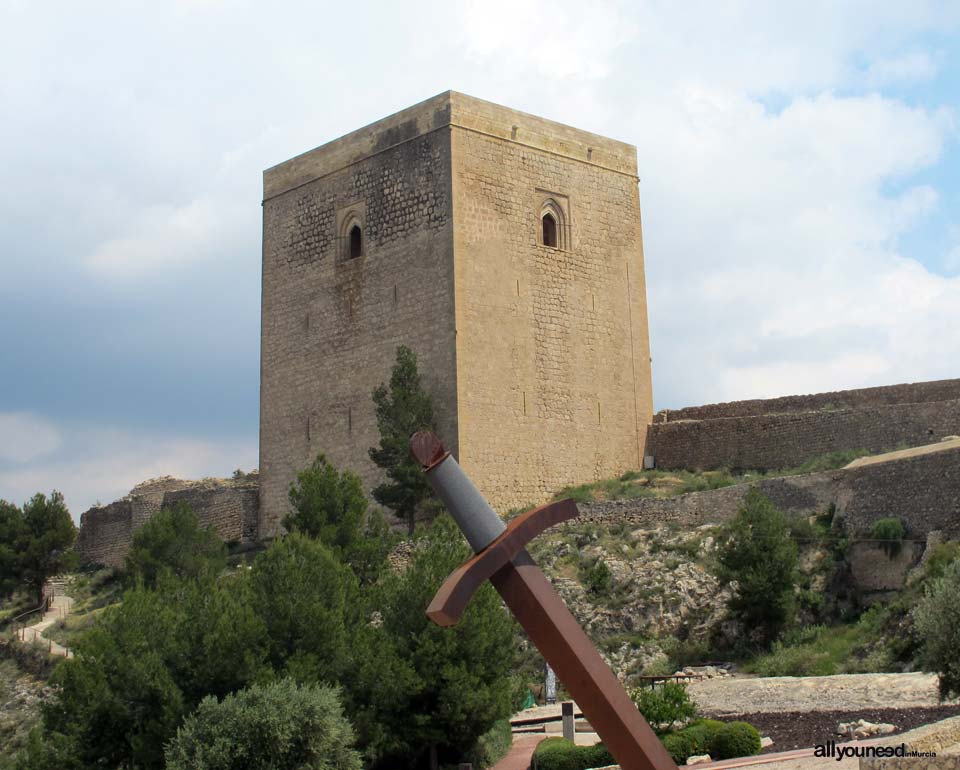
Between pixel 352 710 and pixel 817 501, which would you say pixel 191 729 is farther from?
pixel 817 501

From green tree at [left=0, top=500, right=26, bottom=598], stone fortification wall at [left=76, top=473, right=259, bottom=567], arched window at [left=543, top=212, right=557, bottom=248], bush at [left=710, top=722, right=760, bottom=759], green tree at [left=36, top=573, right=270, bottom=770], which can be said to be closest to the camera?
bush at [left=710, top=722, right=760, bottom=759]

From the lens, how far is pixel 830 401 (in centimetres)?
2659

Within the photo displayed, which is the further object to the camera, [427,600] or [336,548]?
[336,548]

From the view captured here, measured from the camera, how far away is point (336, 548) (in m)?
21.6

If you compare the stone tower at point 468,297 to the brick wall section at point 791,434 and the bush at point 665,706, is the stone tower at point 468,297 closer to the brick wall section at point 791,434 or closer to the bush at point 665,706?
the brick wall section at point 791,434

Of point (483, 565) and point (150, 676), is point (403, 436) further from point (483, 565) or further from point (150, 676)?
point (483, 565)

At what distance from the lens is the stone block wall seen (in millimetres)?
24125

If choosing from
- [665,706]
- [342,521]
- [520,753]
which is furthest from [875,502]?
[342,521]

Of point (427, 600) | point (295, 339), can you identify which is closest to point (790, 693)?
point (427, 600)

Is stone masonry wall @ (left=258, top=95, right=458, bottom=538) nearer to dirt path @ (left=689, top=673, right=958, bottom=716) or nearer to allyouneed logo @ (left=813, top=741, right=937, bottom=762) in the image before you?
dirt path @ (left=689, top=673, right=958, bottom=716)

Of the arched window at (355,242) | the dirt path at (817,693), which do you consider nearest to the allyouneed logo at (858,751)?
the dirt path at (817,693)

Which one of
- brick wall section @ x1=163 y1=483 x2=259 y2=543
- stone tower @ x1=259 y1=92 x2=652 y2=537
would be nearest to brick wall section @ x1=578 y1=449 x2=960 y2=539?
stone tower @ x1=259 y1=92 x2=652 y2=537

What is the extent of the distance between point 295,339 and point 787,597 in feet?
42.0

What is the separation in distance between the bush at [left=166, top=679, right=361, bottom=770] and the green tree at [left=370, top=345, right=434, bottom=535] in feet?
34.6
